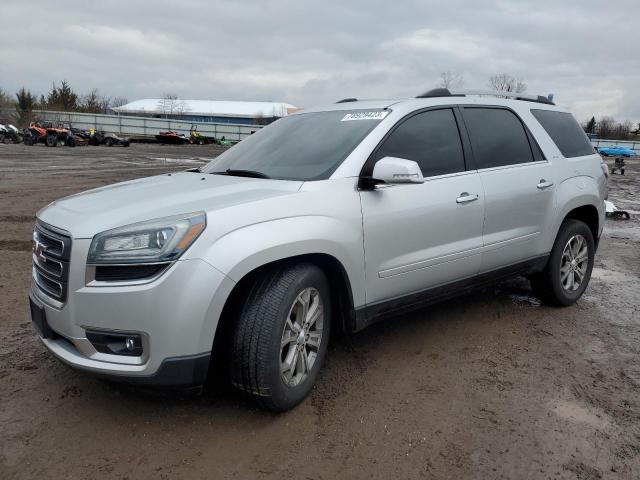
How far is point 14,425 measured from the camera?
2857mm

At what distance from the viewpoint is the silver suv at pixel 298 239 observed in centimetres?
257

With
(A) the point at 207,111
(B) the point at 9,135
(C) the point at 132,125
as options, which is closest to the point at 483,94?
(B) the point at 9,135

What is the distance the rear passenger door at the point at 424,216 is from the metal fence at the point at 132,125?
53421 mm

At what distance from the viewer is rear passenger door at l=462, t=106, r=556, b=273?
4070 mm

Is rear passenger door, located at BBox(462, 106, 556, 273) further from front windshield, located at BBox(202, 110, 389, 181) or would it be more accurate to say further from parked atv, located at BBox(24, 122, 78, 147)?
parked atv, located at BBox(24, 122, 78, 147)

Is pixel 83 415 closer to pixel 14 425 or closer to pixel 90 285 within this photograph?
pixel 14 425

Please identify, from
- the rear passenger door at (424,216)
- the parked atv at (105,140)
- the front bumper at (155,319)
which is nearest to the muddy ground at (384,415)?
the front bumper at (155,319)

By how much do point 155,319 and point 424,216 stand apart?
183cm

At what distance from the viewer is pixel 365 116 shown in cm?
373

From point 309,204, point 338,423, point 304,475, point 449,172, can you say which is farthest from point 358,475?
point 449,172

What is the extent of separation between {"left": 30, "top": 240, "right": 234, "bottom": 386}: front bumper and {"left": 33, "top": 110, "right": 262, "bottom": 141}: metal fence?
179 ft

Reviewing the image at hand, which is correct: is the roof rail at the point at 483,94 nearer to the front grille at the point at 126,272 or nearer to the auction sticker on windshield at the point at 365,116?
the auction sticker on windshield at the point at 365,116

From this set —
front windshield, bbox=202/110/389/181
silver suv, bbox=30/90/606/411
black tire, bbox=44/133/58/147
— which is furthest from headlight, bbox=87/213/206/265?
black tire, bbox=44/133/58/147

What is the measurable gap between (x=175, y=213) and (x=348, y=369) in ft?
5.32
